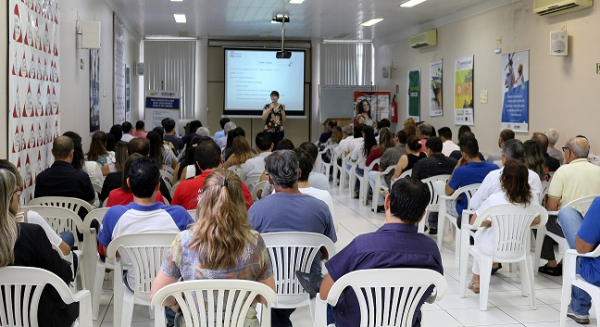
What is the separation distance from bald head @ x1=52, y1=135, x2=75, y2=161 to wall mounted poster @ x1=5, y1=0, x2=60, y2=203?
0.28m

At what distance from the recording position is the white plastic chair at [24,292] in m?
2.70

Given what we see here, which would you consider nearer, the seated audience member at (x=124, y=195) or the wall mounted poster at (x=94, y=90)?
the seated audience member at (x=124, y=195)

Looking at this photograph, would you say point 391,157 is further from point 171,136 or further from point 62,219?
point 62,219

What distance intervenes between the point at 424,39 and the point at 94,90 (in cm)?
670

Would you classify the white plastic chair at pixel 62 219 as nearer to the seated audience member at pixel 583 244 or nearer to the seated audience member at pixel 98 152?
the seated audience member at pixel 98 152

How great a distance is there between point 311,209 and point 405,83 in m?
11.6

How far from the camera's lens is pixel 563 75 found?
8.70 m

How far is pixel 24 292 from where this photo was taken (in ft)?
9.06

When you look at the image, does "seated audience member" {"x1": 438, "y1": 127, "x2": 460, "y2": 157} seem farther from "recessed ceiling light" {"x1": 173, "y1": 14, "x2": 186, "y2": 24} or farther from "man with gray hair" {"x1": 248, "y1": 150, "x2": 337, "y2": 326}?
"recessed ceiling light" {"x1": 173, "y1": 14, "x2": 186, "y2": 24}

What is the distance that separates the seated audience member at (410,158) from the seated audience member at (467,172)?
1599mm

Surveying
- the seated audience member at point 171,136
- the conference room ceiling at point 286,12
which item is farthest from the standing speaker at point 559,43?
the seated audience member at point 171,136

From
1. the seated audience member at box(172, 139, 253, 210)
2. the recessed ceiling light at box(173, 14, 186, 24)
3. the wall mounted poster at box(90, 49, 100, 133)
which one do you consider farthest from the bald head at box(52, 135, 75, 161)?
the recessed ceiling light at box(173, 14, 186, 24)

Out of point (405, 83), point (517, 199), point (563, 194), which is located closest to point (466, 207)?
point (563, 194)

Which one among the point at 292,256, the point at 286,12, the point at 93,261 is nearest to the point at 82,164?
the point at 93,261
